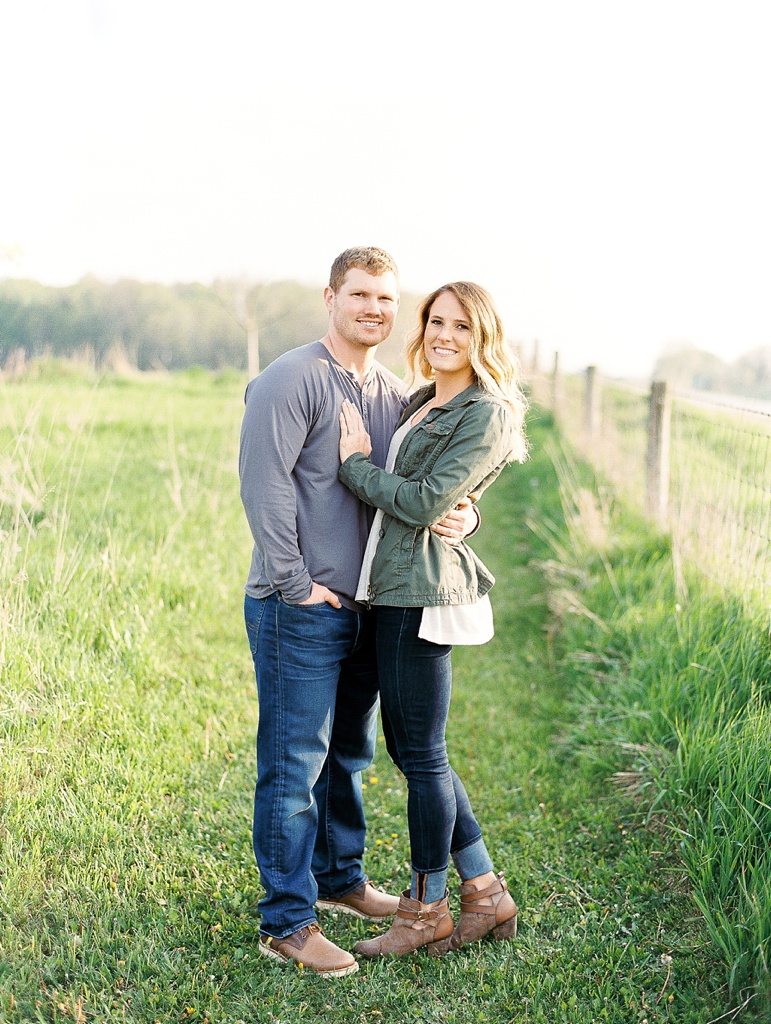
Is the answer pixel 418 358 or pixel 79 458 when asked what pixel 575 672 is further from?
pixel 79 458

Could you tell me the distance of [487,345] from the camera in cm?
298

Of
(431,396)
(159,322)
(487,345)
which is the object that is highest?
(159,322)

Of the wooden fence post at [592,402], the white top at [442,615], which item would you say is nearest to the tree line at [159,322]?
the white top at [442,615]

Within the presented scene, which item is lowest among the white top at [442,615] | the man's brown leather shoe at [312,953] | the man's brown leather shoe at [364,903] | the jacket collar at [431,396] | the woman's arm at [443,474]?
the man's brown leather shoe at [364,903]

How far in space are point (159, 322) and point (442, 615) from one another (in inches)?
626

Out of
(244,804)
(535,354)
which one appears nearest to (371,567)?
(244,804)

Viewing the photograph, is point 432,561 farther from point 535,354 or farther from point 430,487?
point 535,354

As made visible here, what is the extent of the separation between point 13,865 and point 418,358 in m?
2.30

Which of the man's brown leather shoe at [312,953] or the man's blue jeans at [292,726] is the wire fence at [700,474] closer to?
the man's blue jeans at [292,726]

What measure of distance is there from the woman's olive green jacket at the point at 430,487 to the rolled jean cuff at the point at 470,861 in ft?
3.04

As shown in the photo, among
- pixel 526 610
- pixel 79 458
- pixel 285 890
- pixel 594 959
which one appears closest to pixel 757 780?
pixel 594 959

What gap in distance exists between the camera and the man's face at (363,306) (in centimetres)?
299

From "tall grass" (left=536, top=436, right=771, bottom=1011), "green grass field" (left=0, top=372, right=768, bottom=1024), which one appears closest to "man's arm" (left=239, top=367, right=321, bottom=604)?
"green grass field" (left=0, top=372, right=768, bottom=1024)

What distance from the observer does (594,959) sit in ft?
9.85
